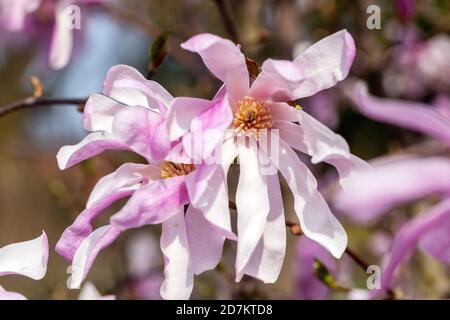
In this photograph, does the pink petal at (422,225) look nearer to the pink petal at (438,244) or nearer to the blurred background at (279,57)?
the pink petal at (438,244)

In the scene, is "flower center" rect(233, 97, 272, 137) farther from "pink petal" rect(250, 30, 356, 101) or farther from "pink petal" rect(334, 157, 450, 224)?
"pink petal" rect(334, 157, 450, 224)

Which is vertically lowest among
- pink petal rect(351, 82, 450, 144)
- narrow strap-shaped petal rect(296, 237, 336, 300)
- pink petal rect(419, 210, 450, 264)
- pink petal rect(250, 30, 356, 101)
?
narrow strap-shaped petal rect(296, 237, 336, 300)

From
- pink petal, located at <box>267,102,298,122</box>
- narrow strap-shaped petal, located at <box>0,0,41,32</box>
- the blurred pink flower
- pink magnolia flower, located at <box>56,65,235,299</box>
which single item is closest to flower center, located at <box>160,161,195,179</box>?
pink magnolia flower, located at <box>56,65,235,299</box>

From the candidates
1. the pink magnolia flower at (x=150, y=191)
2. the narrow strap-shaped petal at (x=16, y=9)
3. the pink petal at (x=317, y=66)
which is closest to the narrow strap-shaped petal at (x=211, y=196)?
the pink magnolia flower at (x=150, y=191)

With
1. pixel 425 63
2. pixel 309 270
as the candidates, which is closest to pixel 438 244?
pixel 309 270
